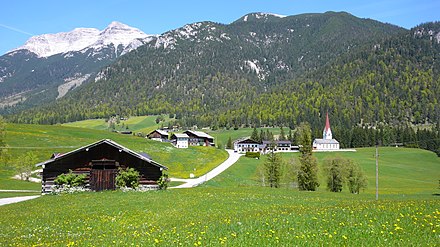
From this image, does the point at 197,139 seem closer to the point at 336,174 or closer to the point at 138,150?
the point at 138,150

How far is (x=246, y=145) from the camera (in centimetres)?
17100

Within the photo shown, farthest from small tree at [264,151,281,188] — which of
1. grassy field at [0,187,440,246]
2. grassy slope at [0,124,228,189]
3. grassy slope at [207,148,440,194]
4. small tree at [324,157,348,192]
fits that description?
grassy field at [0,187,440,246]

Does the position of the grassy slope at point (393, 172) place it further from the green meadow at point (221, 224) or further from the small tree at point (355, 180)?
the green meadow at point (221, 224)

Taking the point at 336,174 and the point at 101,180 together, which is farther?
the point at 336,174

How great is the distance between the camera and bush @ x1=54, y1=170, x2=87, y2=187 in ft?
148

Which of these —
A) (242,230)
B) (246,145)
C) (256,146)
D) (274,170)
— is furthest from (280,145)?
(242,230)

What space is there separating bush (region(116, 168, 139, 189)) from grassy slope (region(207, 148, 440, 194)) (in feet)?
76.6

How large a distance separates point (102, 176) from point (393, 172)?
8868 cm

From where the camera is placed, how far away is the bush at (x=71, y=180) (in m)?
45.0

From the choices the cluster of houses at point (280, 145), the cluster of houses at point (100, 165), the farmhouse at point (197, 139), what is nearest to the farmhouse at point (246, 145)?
the cluster of houses at point (280, 145)

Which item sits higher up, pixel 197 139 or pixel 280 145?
pixel 197 139

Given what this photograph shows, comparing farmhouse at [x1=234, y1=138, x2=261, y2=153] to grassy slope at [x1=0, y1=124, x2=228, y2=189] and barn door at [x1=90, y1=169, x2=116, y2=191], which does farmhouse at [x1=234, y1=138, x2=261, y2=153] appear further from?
barn door at [x1=90, y1=169, x2=116, y2=191]

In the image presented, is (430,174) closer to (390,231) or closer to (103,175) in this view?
(103,175)

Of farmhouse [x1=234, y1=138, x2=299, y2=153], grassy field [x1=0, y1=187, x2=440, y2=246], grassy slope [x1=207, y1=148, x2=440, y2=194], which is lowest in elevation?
grassy slope [x1=207, y1=148, x2=440, y2=194]
